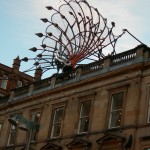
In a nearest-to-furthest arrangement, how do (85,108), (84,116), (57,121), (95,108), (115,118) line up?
1. (115,118)
2. (95,108)
3. (84,116)
4. (85,108)
5. (57,121)

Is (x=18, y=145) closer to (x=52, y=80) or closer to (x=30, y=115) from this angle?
(x=30, y=115)

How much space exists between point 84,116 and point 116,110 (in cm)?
343

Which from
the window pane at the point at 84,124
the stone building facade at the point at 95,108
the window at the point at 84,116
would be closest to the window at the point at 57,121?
the stone building facade at the point at 95,108

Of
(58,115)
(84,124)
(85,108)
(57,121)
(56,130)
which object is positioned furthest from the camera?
(58,115)

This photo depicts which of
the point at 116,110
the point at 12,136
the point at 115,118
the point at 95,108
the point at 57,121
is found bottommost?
the point at 115,118

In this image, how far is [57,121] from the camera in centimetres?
3459

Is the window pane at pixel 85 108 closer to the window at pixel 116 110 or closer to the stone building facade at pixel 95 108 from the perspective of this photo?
the stone building facade at pixel 95 108

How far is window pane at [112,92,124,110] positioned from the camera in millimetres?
29500

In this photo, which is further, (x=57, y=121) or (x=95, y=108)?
(x=57, y=121)

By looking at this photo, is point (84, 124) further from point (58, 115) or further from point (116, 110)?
point (58, 115)

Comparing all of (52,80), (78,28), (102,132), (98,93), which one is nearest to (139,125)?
(102,132)

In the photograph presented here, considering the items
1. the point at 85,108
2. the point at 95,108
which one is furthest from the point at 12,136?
the point at 95,108

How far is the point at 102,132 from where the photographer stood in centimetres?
2934

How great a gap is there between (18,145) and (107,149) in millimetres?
11456
